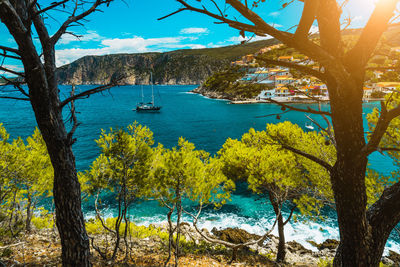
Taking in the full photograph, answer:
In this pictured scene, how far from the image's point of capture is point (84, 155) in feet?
118

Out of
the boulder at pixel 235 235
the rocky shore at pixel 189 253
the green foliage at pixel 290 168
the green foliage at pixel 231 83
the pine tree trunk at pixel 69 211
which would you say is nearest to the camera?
the green foliage at pixel 231 83

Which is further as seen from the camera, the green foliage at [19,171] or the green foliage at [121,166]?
the green foliage at [19,171]

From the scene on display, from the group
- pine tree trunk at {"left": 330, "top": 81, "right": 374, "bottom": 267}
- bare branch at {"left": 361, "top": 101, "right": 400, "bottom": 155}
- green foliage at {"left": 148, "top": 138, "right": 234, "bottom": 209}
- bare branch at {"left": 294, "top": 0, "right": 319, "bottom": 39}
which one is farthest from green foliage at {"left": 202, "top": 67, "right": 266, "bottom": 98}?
green foliage at {"left": 148, "top": 138, "right": 234, "bottom": 209}

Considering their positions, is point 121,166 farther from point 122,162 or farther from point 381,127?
point 381,127

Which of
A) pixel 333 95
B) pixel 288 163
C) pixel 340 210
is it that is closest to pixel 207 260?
pixel 288 163

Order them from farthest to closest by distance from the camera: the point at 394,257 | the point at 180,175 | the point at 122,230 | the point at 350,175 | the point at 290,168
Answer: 1. the point at 394,257
2. the point at 122,230
3. the point at 290,168
4. the point at 180,175
5. the point at 350,175

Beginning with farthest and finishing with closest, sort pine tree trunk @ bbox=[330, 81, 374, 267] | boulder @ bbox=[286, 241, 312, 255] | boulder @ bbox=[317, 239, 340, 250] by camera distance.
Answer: boulder @ bbox=[317, 239, 340, 250] → boulder @ bbox=[286, 241, 312, 255] → pine tree trunk @ bbox=[330, 81, 374, 267]

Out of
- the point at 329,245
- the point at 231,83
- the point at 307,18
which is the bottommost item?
the point at 329,245

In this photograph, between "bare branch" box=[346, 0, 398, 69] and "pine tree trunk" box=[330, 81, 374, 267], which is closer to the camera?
"bare branch" box=[346, 0, 398, 69]

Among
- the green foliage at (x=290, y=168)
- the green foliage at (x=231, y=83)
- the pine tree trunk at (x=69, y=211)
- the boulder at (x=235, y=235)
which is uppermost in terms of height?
the green foliage at (x=231, y=83)

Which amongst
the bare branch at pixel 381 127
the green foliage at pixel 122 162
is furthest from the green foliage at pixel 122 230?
the bare branch at pixel 381 127

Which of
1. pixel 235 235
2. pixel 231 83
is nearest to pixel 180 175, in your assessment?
pixel 231 83

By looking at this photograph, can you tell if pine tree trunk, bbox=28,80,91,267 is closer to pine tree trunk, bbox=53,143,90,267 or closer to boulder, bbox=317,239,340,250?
pine tree trunk, bbox=53,143,90,267

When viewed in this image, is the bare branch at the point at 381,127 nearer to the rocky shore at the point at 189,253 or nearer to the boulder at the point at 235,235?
the rocky shore at the point at 189,253
